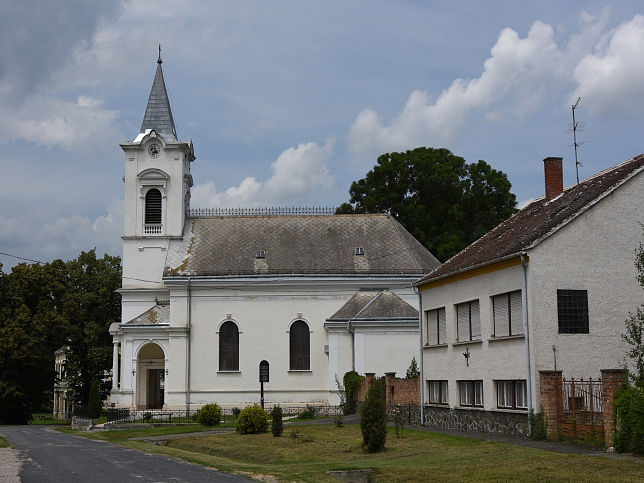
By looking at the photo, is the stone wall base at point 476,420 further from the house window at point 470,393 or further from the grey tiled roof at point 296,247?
the grey tiled roof at point 296,247

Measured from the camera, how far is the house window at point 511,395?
2353cm

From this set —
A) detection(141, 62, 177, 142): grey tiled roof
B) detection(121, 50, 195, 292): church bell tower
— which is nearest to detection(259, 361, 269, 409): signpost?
detection(121, 50, 195, 292): church bell tower

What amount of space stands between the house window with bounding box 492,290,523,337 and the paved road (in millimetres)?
10564

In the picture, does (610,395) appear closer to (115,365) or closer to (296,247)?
(296,247)

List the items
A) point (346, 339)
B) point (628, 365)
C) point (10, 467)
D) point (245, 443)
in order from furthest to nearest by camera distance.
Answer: point (346, 339) → point (245, 443) → point (628, 365) → point (10, 467)

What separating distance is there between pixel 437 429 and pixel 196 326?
2417 cm

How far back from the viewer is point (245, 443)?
1067 inches

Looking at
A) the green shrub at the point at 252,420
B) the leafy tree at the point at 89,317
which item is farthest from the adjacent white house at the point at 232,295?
the green shrub at the point at 252,420

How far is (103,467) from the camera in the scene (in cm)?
1983

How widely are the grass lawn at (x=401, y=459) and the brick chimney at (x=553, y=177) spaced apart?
1011 cm

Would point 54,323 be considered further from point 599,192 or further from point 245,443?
point 599,192

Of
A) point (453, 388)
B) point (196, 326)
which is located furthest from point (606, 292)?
point (196, 326)

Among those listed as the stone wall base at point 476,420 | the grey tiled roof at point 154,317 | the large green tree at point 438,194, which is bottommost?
the stone wall base at point 476,420

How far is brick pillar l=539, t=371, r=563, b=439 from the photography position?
21656mm
